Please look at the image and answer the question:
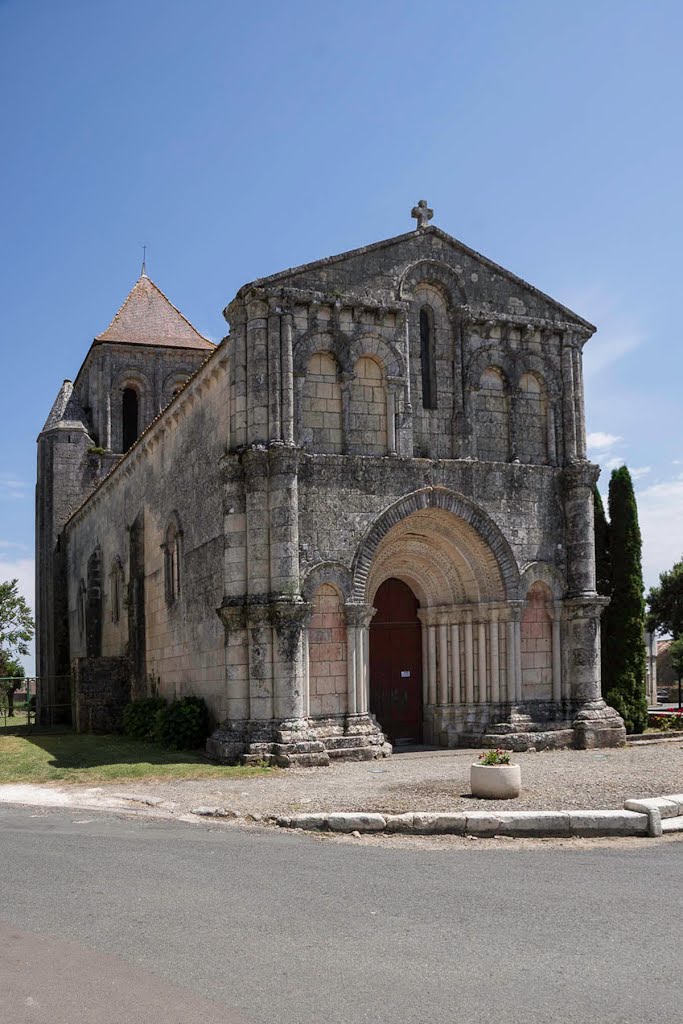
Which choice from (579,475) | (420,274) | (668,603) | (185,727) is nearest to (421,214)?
(420,274)

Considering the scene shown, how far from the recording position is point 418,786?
13.1 m

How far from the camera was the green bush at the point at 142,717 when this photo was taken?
20.3 meters

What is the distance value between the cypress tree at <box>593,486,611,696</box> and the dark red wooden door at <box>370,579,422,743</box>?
16.8 feet

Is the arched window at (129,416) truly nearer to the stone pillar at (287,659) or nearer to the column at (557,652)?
the column at (557,652)

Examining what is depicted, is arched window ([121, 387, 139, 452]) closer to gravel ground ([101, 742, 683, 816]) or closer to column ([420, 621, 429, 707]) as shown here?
column ([420, 621, 429, 707])

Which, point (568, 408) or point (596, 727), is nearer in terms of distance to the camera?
point (596, 727)

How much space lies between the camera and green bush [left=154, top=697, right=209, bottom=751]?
18141 mm

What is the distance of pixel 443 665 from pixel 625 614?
5.60 meters

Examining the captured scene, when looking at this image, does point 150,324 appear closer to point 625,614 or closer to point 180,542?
point 180,542

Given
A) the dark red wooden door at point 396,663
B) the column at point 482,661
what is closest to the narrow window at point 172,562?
the dark red wooden door at point 396,663

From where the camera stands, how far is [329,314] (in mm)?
17453

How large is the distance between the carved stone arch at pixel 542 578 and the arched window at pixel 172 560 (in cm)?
716

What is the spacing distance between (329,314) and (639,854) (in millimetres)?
10905

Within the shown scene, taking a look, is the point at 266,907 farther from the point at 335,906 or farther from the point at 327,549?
the point at 327,549
